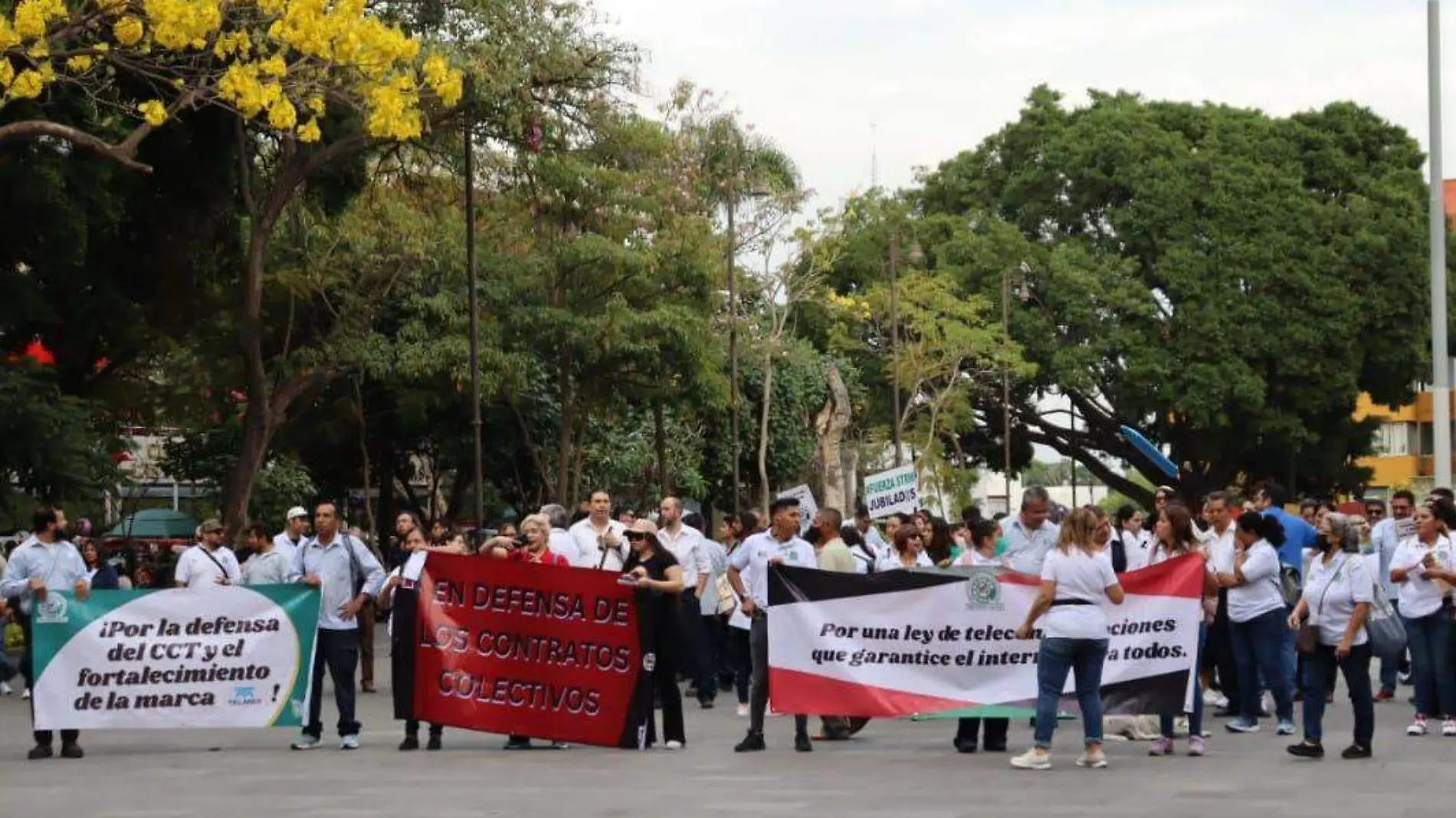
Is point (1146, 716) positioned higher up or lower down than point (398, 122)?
lower down

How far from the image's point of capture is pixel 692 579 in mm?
20188

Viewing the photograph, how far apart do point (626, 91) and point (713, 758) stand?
842 inches

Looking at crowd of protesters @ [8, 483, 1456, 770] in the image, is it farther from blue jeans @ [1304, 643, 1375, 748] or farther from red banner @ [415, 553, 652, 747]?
red banner @ [415, 553, 652, 747]

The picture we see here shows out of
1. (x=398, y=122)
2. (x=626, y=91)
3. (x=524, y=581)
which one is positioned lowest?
(x=524, y=581)

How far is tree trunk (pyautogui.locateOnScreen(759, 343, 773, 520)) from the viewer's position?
54.2 meters

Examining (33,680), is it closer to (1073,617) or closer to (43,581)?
(43,581)

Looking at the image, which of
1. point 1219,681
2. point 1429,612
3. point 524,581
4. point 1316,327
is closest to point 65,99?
point 524,581

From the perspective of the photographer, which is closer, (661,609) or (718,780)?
(718,780)

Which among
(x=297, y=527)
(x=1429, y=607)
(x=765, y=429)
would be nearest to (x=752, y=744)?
(x=297, y=527)

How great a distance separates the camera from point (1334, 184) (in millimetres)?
63094

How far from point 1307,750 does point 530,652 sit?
507 cm

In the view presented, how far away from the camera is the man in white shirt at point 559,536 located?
18.5 metres

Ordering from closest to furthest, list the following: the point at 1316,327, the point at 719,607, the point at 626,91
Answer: the point at 719,607, the point at 626,91, the point at 1316,327

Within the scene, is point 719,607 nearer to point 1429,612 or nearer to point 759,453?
point 1429,612
